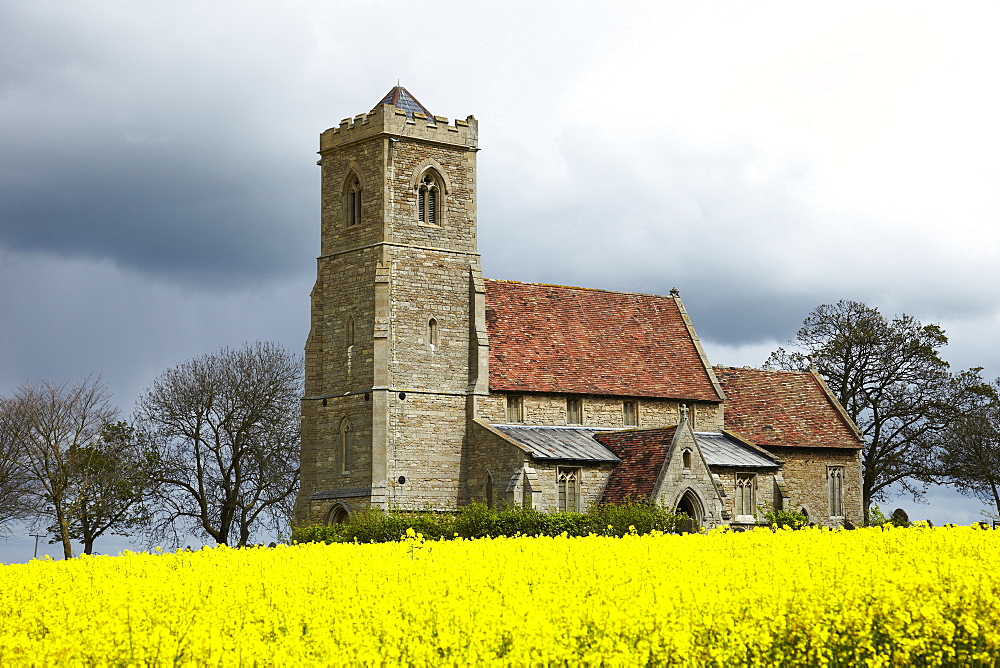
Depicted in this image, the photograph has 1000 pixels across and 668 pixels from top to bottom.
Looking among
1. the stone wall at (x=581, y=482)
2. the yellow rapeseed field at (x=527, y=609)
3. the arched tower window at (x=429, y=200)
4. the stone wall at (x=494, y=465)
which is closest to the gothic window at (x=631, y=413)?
the stone wall at (x=581, y=482)

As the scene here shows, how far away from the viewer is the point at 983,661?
49.8ft

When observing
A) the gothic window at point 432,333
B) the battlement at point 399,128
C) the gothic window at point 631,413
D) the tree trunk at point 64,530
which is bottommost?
the tree trunk at point 64,530

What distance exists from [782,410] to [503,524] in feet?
74.6

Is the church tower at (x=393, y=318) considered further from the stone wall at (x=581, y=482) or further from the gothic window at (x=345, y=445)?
the stone wall at (x=581, y=482)

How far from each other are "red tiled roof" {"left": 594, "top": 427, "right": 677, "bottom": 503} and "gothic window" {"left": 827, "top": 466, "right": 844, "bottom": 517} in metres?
13.5

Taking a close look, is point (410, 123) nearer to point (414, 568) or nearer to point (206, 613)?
point (414, 568)

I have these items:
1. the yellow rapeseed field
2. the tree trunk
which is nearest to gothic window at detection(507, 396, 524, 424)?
the tree trunk

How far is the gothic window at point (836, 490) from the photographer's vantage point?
192 ft

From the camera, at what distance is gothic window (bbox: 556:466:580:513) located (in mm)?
48031

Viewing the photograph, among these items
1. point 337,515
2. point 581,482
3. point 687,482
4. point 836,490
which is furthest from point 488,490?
point 836,490

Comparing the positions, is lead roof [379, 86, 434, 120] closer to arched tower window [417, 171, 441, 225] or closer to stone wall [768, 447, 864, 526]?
arched tower window [417, 171, 441, 225]

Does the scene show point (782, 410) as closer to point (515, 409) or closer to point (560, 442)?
point (560, 442)

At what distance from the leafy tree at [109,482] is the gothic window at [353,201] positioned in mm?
18679

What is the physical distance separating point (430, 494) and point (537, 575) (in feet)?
98.9
